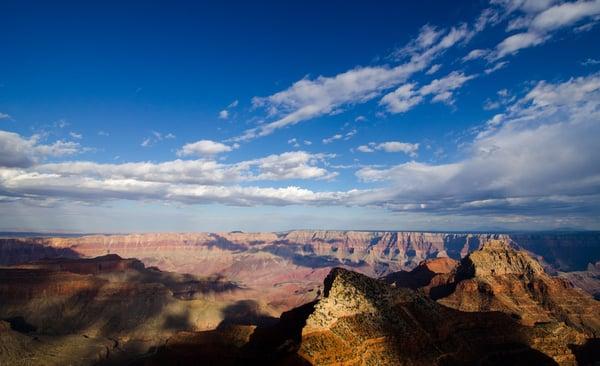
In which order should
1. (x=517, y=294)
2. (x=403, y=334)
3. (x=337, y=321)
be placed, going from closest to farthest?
(x=337, y=321), (x=403, y=334), (x=517, y=294)

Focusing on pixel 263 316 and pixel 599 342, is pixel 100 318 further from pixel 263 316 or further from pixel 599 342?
pixel 599 342

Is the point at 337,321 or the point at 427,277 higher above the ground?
the point at 337,321

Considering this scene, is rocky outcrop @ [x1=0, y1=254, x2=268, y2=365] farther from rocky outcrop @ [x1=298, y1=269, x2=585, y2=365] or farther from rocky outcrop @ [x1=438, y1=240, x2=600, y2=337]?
rocky outcrop @ [x1=438, y1=240, x2=600, y2=337]

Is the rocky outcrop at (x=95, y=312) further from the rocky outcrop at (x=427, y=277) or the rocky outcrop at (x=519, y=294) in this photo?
the rocky outcrop at (x=519, y=294)

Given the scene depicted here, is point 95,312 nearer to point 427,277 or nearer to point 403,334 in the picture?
point 427,277

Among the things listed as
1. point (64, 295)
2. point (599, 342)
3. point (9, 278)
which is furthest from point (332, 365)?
point (9, 278)

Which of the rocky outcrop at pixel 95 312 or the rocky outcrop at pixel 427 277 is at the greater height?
the rocky outcrop at pixel 427 277

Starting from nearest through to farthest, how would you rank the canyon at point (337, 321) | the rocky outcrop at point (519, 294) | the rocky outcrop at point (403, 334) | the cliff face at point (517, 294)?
the rocky outcrop at point (403, 334), the canyon at point (337, 321), the rocky outcrop at point (519, 294), the cliff face at point (517, 294)

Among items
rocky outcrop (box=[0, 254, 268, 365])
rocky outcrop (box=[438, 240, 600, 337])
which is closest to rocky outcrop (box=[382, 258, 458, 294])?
rocky outcrop (box=[438, 240, 600, 337])

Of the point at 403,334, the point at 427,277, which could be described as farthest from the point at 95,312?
the point at 403,334

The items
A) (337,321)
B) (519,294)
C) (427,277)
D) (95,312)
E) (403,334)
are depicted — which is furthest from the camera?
(427,277)

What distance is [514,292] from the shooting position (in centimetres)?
12125

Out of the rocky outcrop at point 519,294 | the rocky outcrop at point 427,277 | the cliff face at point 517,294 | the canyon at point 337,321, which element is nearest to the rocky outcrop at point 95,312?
the canyon at point 337,321

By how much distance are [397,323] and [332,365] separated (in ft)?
44.1
